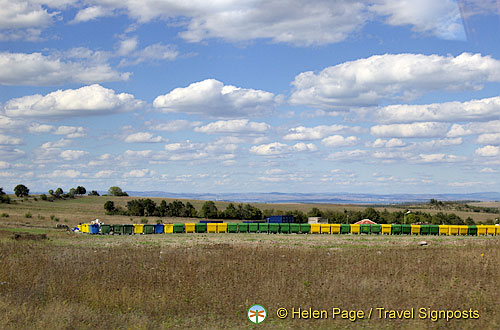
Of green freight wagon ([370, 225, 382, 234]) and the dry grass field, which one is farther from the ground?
the dry grass field

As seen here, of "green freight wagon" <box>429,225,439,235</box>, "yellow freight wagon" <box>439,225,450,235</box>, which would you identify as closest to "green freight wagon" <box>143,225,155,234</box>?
"green freight wagon" <box>429,225,439,235</box>

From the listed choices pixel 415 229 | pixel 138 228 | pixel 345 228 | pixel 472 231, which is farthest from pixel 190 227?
pixel 472 231

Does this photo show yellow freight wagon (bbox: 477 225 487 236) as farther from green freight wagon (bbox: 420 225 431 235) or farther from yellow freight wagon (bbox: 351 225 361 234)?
yellow freight wagon (bbox: 351 225 361 234)

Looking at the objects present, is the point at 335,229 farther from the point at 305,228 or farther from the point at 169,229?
the point at 169,229

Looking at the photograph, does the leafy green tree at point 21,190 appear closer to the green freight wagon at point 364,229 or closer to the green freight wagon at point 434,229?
the green freight wagon at point 364,229

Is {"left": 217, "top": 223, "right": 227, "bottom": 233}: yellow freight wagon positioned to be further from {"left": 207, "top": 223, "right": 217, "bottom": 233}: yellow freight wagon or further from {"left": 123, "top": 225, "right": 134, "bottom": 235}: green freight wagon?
{"left": 123, "top": 225, "right": 134, "bottom": 235}: green freight wagon

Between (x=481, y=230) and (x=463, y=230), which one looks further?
(x=481, y=230)

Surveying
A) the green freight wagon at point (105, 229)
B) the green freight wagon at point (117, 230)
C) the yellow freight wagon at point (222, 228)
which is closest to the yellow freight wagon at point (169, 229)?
the green freight wagon at point (117, 230)

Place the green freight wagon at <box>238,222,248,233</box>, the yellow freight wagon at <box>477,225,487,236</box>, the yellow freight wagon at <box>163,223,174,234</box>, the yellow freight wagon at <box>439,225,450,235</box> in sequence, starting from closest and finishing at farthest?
the yellow freight wagon at <box>439,225,450,235</box>
the yellow freight wagon at <box>477,225,487,236</box>
the yellow freight wagon at <box>163,223,174,234</box>
the green freight wagon at <box>238,222,248,233</box>

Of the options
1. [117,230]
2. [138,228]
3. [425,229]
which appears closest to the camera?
[425,229]

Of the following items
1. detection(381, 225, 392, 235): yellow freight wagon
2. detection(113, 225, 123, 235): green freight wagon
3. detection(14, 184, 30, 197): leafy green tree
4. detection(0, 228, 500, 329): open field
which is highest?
detection(14, 184, 30, 197): leafy green tree

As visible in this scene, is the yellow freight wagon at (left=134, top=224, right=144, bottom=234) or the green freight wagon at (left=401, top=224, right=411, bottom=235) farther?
the yellow freight wagon at (left=134, top=224, right=144, bottom=234)

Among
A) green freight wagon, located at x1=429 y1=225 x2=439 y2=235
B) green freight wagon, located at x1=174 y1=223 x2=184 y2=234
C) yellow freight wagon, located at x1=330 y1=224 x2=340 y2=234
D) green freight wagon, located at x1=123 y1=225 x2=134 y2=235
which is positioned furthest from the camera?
green freight wagon, located at x1=174 y1=223 x2=184 y2=234

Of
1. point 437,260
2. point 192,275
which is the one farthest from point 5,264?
point 437,260
